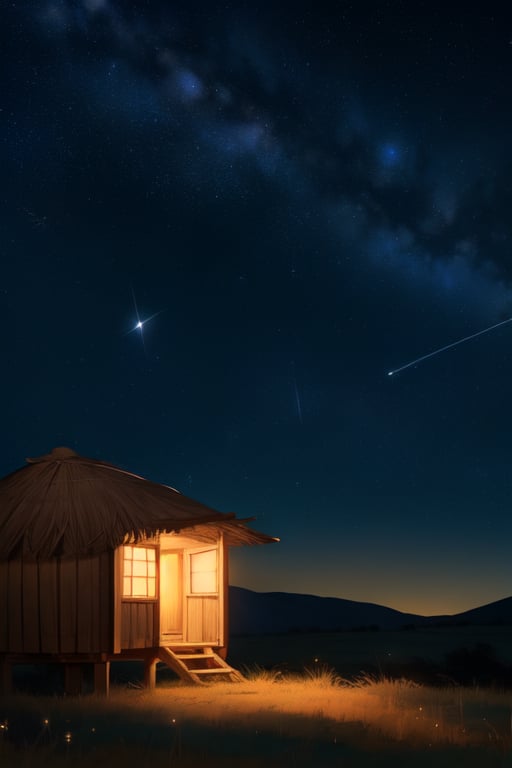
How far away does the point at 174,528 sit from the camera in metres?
18.5

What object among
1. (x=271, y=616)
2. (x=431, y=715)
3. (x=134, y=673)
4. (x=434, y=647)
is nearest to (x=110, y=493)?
(x=431, y=715)

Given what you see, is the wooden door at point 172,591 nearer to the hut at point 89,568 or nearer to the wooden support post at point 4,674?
the hut at point 89,568

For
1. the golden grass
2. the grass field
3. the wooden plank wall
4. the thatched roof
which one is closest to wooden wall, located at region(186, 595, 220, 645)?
the thatched roof

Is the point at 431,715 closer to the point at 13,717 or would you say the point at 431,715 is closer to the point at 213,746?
the point at 213,746

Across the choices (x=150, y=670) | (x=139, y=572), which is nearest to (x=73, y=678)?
(x=150, y=670)

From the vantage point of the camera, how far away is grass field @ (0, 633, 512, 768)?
9.91 meters

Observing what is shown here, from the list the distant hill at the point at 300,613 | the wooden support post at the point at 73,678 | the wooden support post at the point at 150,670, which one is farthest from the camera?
the distant hill at the point at 300,613

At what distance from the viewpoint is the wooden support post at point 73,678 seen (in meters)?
18.4

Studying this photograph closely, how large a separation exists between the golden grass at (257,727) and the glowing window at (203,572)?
3.44 meters

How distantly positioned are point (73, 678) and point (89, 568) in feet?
6.60

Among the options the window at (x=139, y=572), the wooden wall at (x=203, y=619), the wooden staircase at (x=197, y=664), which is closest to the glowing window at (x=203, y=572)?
the wooden wall at (x=203, y=619)

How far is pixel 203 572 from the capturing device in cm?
2089

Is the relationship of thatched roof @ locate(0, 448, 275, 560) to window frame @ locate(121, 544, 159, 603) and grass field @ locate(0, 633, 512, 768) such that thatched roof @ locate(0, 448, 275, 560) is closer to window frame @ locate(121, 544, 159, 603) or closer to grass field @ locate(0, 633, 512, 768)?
window frame @ locate(121, 544, 159, 603)

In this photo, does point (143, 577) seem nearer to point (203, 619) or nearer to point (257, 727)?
point (203, 619)
